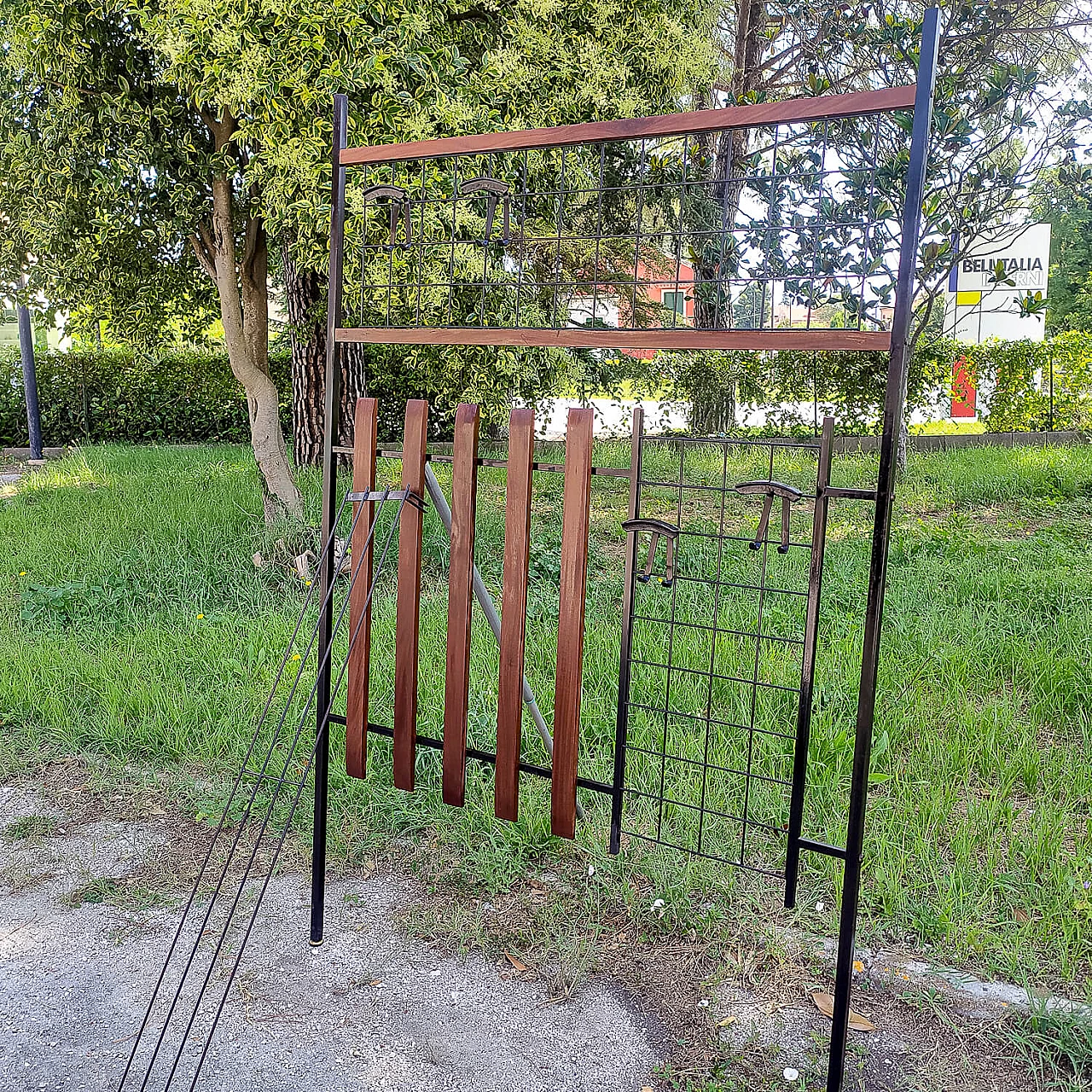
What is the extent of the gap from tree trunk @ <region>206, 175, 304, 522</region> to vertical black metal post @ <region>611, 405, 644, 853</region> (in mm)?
4102

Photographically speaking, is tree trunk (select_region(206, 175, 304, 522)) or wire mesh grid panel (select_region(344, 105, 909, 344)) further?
tree trunk (select_region(206, 175, 304, 522))

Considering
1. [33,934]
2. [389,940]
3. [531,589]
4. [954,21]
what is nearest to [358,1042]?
[389,940]

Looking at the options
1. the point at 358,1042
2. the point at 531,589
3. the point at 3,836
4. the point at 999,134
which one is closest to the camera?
the point at 358,1042

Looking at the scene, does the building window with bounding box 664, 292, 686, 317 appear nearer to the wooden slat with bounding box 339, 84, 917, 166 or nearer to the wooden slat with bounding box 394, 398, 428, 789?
the wooden slat with bounding box 339, 84, 917, 166

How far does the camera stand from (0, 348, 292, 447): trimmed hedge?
11094 mm

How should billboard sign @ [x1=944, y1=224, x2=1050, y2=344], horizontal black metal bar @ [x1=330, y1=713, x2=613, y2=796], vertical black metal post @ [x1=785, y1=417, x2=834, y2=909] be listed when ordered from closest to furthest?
vertical black metal post @ [x1=785, y1=417, x2=834, y2=909], horizontal black metal bar @ [x1=330, y1=713, x2=613, y2=796], billboard sign @ [x1=944, y1=224, x2=1050, y2=344]

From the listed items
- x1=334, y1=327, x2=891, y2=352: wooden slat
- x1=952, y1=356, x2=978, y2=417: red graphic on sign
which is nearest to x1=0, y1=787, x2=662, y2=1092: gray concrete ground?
x1=334, y1=327, x2=891, y2=352: wooden slat

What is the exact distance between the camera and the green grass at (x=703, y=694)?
2992 mm

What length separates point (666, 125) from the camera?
2.18 m

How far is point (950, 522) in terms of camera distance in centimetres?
697

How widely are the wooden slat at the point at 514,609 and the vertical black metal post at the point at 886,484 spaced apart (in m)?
0.83

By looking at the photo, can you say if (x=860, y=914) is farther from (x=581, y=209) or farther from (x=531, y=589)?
(x=581, y=209)

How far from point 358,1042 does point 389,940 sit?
43cm

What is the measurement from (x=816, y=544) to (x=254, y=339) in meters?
5.12
